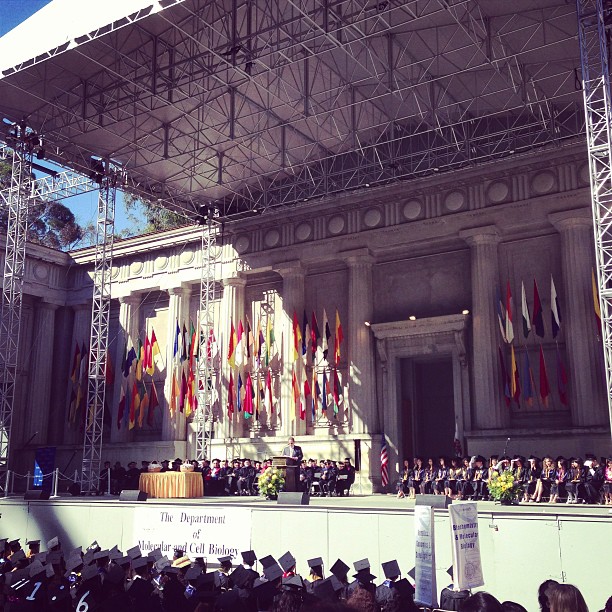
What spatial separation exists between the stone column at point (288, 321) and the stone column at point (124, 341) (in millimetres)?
7224

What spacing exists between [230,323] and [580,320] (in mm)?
13243

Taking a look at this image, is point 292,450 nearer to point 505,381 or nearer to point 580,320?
point 505,381

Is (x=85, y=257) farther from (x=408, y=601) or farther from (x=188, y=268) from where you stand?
(x=408, y=601)

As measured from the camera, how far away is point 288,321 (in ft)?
92.3

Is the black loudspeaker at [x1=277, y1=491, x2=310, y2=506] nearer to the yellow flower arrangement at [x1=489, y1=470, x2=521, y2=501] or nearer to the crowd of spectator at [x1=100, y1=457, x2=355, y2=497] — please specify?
the yellow flower arrangement at [x1=489, y1=470, x2=521, y2=501]

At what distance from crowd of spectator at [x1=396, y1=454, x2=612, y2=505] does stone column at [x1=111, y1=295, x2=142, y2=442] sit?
13136 millimetres

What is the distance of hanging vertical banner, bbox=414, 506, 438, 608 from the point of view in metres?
7.06

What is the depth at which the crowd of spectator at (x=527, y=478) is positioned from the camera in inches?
692

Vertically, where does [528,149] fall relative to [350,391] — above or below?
above

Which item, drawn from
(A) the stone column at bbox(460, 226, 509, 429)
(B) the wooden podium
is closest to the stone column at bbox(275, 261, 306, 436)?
(A) the stone column at bbox(460, 226, 509, 429)

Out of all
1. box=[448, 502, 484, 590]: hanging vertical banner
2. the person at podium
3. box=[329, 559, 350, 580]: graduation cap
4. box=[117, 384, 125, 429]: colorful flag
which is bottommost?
box=[329, 559, 350, 580]: graduation cap

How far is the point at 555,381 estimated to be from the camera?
22891mm

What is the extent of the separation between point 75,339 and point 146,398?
568 centimetres

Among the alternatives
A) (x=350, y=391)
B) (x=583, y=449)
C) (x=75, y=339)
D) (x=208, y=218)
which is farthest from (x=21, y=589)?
(x=75, y=339)
